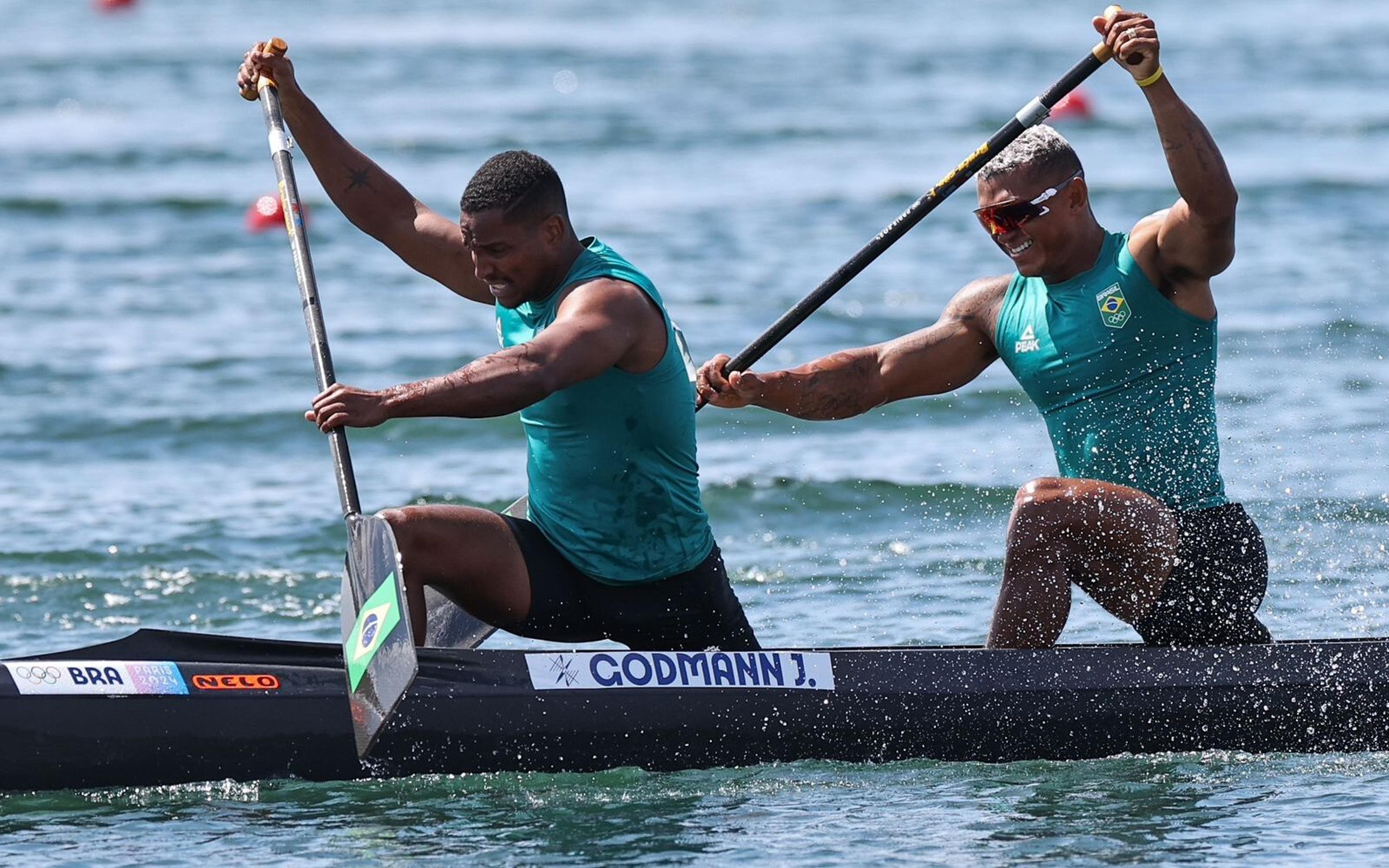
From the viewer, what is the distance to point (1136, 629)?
620 cm

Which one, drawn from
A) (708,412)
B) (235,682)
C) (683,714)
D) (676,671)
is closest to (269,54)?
(235,682)

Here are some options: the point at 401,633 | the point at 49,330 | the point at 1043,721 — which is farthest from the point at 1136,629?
the point at 49,330

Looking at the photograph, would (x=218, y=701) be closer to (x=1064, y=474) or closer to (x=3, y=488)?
(x=1064, y=474)

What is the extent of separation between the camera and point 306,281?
20.9 feet

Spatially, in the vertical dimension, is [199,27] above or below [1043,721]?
above

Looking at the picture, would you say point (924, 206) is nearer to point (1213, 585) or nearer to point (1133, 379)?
A: point (1133, 379)

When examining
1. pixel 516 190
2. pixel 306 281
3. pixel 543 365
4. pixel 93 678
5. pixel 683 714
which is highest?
pixel 516 190

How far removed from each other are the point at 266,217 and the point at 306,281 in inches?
491

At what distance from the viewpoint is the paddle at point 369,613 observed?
527 centimetres

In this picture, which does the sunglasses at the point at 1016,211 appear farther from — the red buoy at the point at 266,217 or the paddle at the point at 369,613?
the red buoy at the point at 266,217

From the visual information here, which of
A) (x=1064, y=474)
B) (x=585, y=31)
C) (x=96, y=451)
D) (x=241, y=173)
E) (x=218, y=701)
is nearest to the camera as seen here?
(x=218, y=701)

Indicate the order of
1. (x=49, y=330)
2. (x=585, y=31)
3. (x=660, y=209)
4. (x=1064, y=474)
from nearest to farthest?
(x=1064, y=474)
(x=49, y=330)
(x=660, y=209)
(x=585, y=31)

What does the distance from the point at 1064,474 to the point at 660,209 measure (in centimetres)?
1304

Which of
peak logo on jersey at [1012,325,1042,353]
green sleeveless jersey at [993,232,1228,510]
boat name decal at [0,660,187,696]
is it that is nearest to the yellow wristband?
green sleeveless jersey at [993,232,1228,510]
